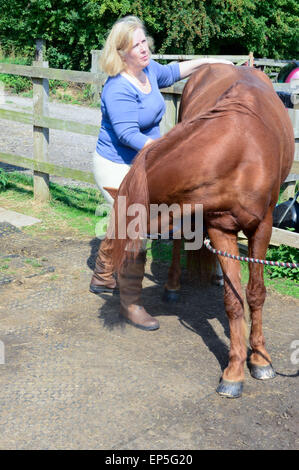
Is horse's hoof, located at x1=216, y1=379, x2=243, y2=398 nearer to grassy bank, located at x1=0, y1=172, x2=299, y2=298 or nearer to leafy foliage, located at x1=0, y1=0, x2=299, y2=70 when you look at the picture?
grassy bank, located at x1=0, y1=172, x2=299, y2=298

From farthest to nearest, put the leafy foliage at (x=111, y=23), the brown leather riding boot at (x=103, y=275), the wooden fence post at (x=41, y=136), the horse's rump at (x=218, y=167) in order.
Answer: the leafy foliage at (x=111, y=23) → the wooden fence post at (x=41, y=136) → the brown leather riding boot at (x=103, y=275) → the horse's rump at (x=218, y=167)

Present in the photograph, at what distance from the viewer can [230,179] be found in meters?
Result: 2.88

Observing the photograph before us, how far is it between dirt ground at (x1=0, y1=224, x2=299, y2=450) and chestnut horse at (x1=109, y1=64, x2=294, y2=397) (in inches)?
8.8

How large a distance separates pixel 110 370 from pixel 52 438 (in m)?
0.70

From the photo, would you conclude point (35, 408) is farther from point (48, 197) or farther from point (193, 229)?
point (48, 197)

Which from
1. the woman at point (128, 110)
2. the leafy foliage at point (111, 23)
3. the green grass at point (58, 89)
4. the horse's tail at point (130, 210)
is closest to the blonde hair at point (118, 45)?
the woman at point (128, 110)

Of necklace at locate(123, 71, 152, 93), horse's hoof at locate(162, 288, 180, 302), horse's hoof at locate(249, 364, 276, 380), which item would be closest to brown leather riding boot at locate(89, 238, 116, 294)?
horse's hoof at locate(162, 288, 180, 302)

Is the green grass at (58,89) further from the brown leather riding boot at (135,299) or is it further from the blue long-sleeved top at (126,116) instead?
the brown leather riding boot at (135,299)

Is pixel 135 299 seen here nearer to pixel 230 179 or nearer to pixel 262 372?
pixel 262 372

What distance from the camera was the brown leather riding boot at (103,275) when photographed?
4.32 m

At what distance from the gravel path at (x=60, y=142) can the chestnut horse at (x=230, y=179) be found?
4.76m

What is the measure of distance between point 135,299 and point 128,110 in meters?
→ 1.26

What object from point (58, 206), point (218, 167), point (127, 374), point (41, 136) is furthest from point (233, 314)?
point (41, 136)
